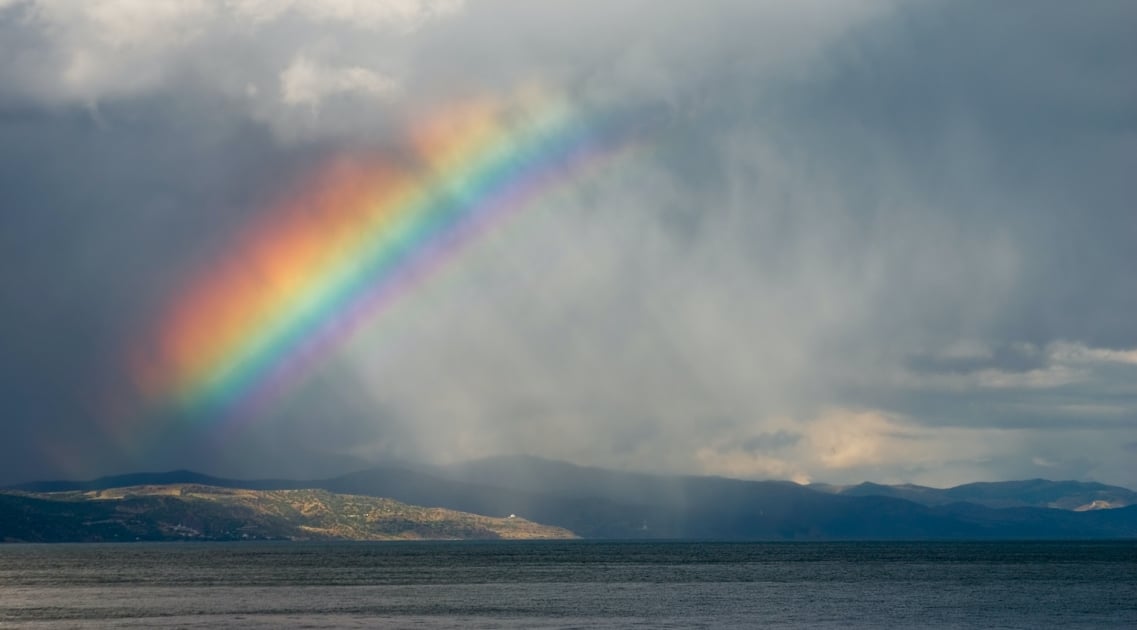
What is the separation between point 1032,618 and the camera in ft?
523

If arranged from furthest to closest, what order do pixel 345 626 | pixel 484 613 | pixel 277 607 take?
pixel 277 607, pixel 484 613, pixel 345 626

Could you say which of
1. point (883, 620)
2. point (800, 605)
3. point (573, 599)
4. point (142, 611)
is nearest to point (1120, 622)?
point (883, 620)

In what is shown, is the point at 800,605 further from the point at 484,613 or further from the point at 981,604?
the point at 484,613

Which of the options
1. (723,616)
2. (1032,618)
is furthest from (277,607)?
(1032,618)

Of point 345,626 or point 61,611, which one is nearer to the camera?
point 345,626

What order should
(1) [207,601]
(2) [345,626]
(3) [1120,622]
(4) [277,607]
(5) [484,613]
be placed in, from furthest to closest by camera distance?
(1) [207,601] → (4) [277,607] → (5) [484,613] → (3) [1120,622] → (2) [345,626]

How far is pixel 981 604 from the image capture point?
185500mm

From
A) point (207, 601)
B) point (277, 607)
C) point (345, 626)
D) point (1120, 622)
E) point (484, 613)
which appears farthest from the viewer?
point (207, 601)

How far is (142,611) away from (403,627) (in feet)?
170

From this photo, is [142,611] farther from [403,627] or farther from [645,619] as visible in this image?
[645,619]

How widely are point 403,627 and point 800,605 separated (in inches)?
2959

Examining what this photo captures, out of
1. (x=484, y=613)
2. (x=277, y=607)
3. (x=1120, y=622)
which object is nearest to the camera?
(x=1120, y=622)

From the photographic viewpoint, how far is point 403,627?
142125 millimetres

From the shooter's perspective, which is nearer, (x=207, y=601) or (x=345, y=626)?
(x=345, y=626)
